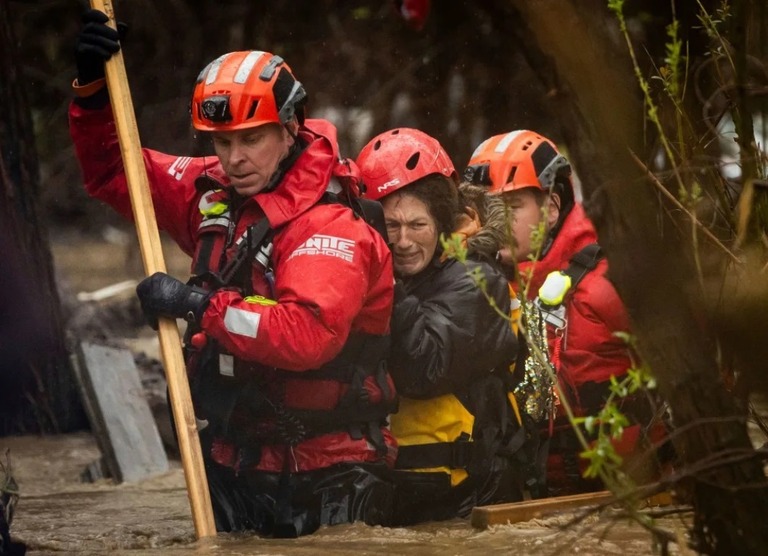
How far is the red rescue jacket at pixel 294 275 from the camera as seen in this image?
5379mm

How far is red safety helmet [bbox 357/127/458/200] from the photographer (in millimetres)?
5957

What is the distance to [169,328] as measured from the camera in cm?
539

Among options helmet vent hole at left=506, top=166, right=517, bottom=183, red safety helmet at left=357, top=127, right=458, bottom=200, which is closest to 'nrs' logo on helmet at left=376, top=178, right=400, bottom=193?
red safety helmet at left=357, top=127, right=458, bottom=200

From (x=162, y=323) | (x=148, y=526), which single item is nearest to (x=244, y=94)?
(x=162, y=323)

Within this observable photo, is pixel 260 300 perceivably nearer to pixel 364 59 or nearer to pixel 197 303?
pixel 197 303

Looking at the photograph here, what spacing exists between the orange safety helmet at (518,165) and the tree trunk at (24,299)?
2.93 metres

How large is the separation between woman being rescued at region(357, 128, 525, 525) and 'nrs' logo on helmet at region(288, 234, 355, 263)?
428mm

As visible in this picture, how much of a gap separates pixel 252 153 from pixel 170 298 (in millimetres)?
741

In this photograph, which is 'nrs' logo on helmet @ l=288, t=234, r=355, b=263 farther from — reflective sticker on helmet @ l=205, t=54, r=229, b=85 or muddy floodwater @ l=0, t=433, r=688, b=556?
muddy floodwater @ l=0, t=433, r=688, b=556

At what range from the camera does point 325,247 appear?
544 cm

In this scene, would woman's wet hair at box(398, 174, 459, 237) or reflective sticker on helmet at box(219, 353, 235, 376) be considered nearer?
reflective sticker on helmet at box(219, 353, 235, 376)

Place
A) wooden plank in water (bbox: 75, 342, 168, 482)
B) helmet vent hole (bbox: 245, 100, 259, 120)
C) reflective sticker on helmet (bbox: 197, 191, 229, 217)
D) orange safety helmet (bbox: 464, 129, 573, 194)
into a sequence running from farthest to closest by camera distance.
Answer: wooden plank in water (bbox: 75, 342, 168, 482), orange safety helmet (bbox: 464, 129, 573, 194), reflective sticker on helmet (bbox: 197, 191, 229, 217), helmet vent hole (bbox: 245, 100, 259, 120)

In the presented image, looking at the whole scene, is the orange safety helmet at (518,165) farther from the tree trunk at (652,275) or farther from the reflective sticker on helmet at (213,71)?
the tree trunk at (652,275)

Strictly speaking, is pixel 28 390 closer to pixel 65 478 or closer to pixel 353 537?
pixel 65 478
